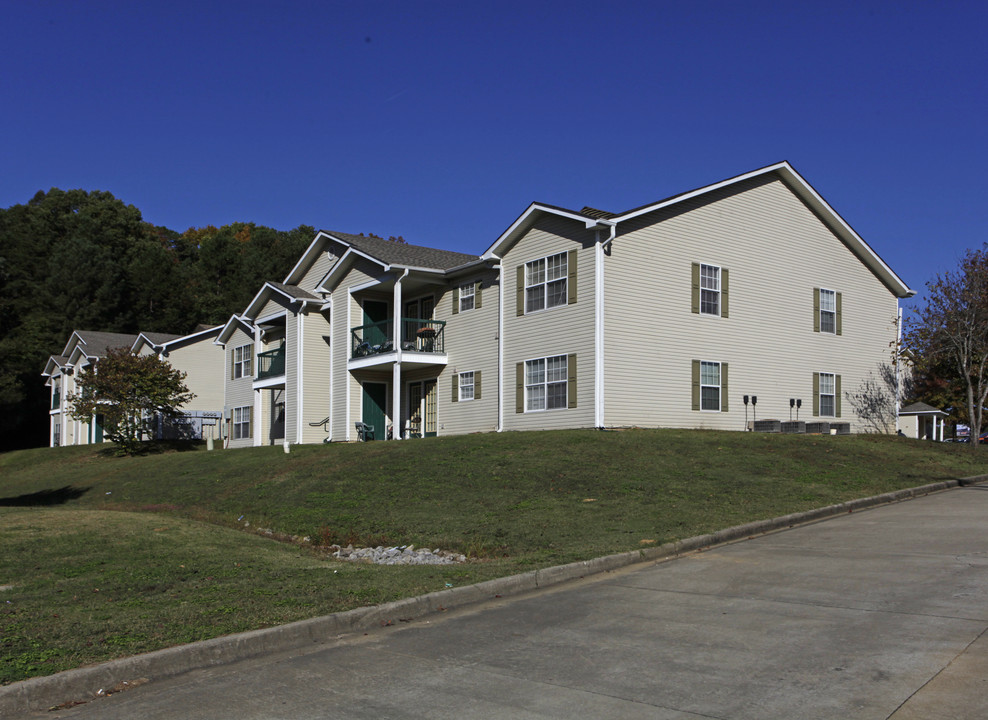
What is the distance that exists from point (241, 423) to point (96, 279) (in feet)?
103

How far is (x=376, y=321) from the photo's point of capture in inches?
1257

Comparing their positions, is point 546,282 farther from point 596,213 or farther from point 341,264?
point 341,264

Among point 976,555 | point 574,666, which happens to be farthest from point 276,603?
point 976,555

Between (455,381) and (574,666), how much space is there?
22.4 metres

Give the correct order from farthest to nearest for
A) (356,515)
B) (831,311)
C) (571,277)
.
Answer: (831,311), (571,277), (356,515)

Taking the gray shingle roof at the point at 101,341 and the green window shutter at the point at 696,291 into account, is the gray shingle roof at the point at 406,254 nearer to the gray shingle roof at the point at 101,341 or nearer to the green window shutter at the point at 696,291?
the green window shutter at the point at 696,291

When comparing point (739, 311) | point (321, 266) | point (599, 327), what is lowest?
point (599, 327)

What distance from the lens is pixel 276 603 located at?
812cm

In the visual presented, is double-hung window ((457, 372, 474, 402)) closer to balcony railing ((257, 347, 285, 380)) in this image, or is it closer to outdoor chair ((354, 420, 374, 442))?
outdoor chair ((354, 420, 374, 442))

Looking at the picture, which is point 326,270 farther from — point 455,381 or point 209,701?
point 209,701

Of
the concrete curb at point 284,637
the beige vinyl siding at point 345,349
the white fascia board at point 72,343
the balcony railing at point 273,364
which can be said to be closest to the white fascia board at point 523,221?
the beige vinyl siding at point 345,349

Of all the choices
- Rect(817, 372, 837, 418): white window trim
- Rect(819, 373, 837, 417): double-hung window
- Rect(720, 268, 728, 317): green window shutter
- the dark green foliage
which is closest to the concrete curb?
Rect(720, 268, 728, 317): green window shutter

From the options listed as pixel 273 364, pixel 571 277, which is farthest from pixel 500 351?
pixel 273 364

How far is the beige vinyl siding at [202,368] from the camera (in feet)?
151
